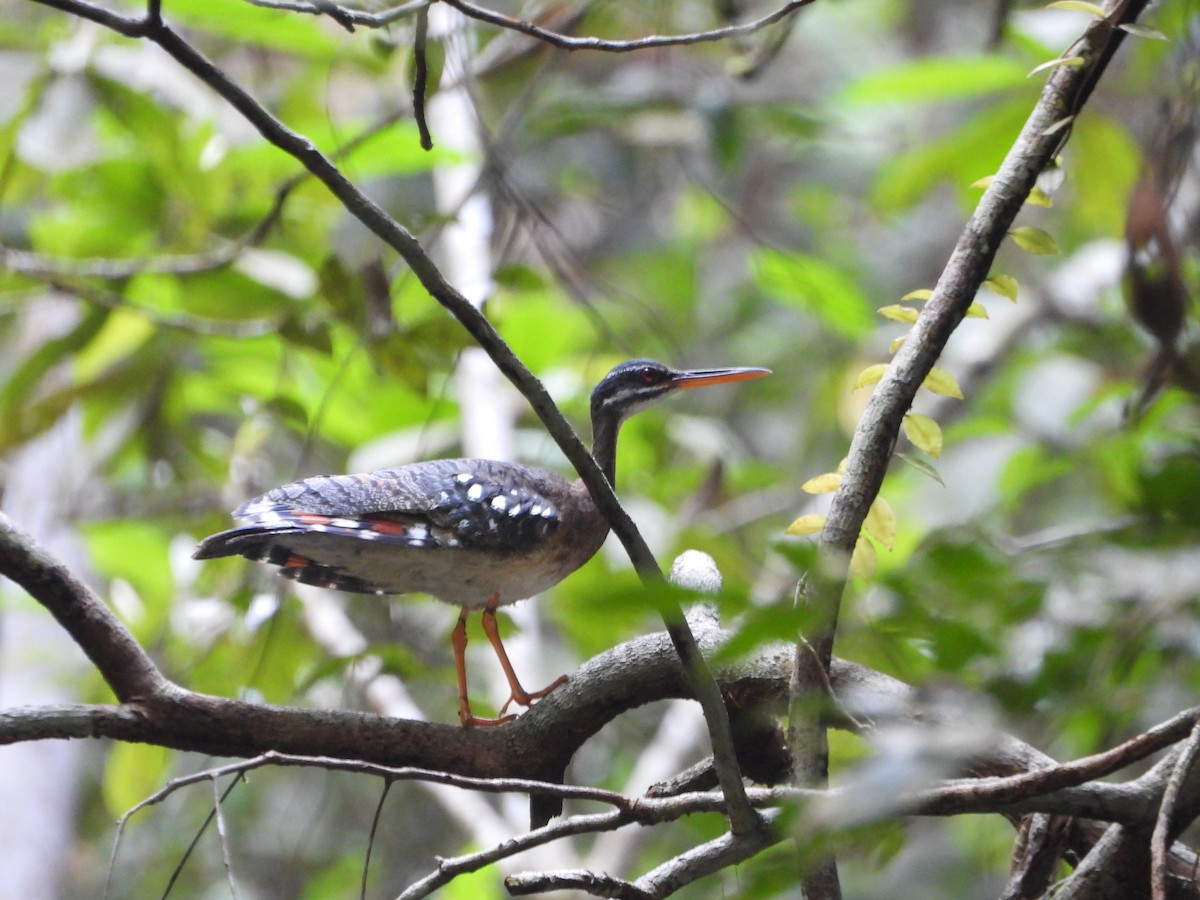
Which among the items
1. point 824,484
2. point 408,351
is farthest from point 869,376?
point 408,351

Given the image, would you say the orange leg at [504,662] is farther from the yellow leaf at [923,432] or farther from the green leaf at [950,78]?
the green leaf at [950,78]

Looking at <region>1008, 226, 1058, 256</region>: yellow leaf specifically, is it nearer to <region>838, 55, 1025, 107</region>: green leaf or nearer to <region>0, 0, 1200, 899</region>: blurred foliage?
<region>0, 0, 1200, 899</region>: blurred foliage

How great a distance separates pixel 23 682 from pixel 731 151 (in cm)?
440

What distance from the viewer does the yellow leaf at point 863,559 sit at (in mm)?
2191

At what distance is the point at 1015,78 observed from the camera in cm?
431

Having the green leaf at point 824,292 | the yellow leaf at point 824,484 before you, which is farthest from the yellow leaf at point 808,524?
the green leaf at point 824,292

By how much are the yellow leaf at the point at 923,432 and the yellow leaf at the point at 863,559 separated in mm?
220

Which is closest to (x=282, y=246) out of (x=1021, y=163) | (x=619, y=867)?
(x=619, y=867)

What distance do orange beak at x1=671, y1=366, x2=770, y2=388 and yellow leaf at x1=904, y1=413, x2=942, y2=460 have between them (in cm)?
98

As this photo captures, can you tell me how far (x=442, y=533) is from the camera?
2980 millimetres

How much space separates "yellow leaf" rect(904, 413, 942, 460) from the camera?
2225 millimetres

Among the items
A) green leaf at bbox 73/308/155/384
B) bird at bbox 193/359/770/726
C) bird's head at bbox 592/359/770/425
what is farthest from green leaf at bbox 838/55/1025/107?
green leaf at bbox 73/308/155/384

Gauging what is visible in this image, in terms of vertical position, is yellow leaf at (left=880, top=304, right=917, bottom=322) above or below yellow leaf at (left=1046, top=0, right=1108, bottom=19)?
below

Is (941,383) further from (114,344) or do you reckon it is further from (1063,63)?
(114,344)
